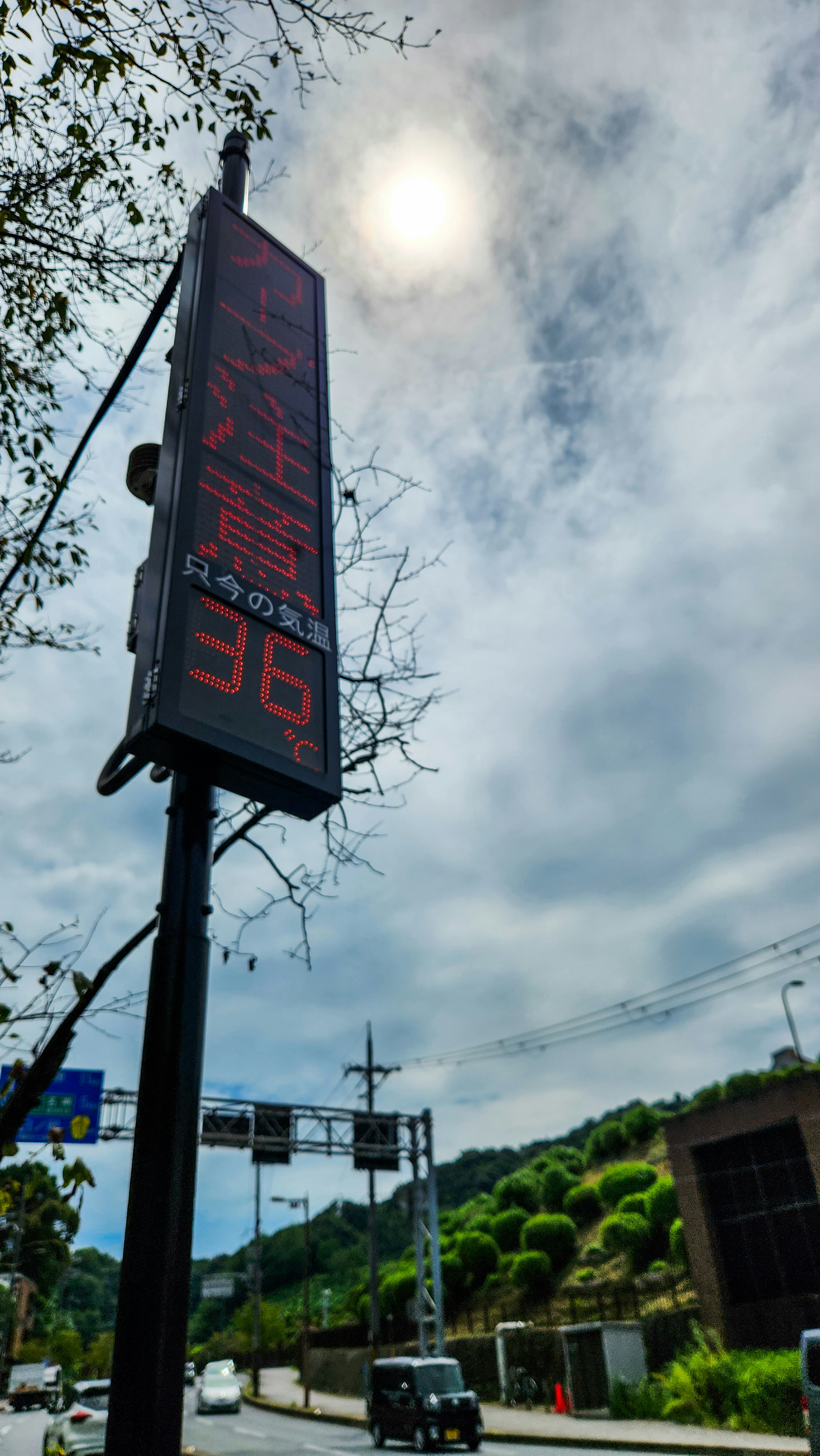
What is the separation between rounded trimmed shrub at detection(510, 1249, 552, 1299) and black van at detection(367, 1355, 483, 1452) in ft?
36.1

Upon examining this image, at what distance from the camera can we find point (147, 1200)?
2984 millimetres

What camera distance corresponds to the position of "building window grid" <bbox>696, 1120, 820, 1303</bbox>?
19234 millimetres

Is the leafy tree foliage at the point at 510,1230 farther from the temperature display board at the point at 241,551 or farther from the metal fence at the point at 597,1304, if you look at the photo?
the temperature display board at the point at 241,551

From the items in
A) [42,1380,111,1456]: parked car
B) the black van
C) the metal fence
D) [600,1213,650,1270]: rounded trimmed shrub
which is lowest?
the black van

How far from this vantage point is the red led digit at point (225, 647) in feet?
12.9

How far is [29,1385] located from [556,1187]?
36.4 metres

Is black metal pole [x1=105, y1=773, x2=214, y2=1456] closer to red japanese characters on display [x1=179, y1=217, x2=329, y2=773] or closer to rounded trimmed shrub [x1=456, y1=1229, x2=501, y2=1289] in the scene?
red japanese characters on display [x1=179, y1=217, x2=329, y2=773]

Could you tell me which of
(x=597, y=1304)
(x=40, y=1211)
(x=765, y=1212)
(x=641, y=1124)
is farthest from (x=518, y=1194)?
(x=40, y=1211)

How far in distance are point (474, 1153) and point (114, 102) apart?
92399 mm

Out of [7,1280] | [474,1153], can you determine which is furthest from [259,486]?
[474,1153]

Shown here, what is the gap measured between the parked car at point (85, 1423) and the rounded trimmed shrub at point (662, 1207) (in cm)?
1824

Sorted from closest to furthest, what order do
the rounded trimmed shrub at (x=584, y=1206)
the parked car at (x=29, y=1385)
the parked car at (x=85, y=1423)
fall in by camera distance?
the parked car at (x=85, y=1423)
the rounded trimmed shrub at (x=584, y=1206)
the parked car at (x=29, y=1385)

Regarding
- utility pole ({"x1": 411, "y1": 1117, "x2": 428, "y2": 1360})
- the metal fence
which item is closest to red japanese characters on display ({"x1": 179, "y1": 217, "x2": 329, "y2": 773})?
the metal fence

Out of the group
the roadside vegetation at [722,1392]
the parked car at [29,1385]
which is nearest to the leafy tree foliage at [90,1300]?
the parked car at [29,1385]
